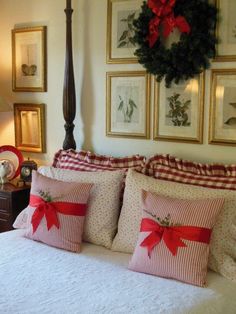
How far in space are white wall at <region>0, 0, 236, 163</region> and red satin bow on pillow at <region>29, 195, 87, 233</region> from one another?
706 mm

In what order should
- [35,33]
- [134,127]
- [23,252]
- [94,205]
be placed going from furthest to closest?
[35,33] < [134,127] < [94,205] < [23,252]

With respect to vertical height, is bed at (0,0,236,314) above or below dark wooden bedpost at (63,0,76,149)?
below

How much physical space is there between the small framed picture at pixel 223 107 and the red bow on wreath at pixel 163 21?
0.34 metres

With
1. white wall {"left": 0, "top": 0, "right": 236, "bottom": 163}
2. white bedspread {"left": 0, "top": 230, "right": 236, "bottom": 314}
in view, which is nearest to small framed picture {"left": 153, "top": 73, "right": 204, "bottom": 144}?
white wall {"left": 0, "top": 0, "right": 236, "bottom": 163}

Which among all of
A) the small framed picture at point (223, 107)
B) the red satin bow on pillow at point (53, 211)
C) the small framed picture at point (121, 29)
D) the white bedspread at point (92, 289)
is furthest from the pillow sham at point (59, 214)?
the small framed picture at point (121, 29)

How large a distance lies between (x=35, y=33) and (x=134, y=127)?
43.6 inches

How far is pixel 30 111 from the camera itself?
347 centimetres

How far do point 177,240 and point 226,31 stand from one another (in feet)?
4.04

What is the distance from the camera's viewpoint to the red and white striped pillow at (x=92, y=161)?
2.76m

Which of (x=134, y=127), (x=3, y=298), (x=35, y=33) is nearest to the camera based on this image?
(x=3, y=298)

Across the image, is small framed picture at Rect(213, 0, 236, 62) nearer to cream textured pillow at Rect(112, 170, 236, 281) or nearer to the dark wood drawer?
cream textured pillow at Rect(112, 170, 236, 281)

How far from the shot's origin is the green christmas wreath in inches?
99.9

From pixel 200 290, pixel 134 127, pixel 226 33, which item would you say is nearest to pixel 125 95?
pixel 134 127

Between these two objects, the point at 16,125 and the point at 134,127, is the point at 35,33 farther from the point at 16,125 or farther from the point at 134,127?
the point at 134,127
